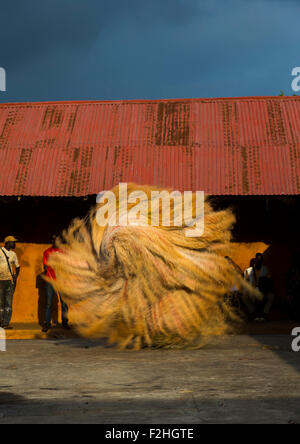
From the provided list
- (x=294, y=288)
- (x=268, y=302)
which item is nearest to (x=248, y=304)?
(x=268, y=302)

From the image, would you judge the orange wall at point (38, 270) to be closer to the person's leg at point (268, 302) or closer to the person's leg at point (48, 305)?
the person's leg at point (268, 302)

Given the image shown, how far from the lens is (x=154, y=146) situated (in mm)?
12812

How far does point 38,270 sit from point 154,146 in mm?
3644

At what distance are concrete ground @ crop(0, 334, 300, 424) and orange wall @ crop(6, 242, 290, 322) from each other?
3.59 m

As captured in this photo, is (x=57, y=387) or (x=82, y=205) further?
(x=82, y=205)

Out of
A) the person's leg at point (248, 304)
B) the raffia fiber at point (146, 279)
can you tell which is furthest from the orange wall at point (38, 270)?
the raffia fiber at point (146, 279)

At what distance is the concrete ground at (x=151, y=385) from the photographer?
173 inches

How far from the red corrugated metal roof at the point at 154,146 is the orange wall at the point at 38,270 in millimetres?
1373

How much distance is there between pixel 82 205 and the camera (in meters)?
12.6

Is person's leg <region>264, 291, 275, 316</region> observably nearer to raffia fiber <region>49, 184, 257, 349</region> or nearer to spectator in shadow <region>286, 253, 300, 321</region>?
spectator in shadow <region>286, 253, 300, 321</region>

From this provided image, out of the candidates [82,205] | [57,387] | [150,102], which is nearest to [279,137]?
[150,102]
